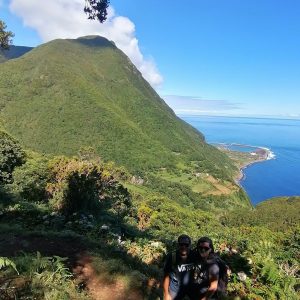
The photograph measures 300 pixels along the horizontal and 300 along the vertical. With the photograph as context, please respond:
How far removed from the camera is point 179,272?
5.19m

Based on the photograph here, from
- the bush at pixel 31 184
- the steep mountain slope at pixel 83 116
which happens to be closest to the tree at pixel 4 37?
the bush at pixel 31 184

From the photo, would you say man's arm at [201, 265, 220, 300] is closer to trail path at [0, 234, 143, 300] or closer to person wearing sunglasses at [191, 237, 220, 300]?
person wearing sunglasses at [191, 237, 220, 300]

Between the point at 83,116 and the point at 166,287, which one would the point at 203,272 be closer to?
the point at 166,287

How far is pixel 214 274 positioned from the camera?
191 inches

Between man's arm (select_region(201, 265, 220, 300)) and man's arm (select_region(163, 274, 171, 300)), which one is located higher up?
man's arm (select_region(201, 265, 220, 300))

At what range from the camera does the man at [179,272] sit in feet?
16.8

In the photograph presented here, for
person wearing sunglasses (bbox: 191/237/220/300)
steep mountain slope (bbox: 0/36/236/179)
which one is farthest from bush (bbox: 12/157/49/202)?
steep mountain slope (bbox: 0/36/236/179)

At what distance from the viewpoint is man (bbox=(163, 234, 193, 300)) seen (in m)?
5.12

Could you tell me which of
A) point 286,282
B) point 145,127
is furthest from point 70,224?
point 145,127

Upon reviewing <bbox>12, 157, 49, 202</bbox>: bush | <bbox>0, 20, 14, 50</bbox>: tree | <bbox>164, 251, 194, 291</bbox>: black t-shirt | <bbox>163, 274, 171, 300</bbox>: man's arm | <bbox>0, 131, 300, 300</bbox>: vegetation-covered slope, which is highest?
<bbox>0, 20, 14, 50</bbox>: tree

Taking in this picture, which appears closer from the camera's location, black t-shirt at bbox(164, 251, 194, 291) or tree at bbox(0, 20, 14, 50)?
black t-shirt at bbox(164, 251, 194, 291)

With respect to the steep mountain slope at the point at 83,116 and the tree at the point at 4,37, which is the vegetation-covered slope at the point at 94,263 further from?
the steep mountain slope at the point at 83,116

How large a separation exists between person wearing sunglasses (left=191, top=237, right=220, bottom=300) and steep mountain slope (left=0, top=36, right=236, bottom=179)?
119 metres

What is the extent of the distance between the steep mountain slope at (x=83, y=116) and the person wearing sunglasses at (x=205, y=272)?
119317 millimetres
